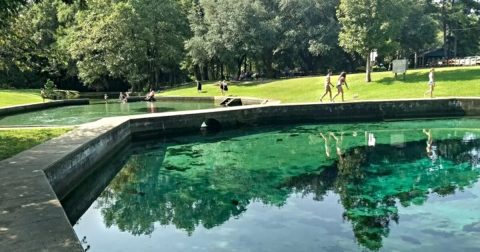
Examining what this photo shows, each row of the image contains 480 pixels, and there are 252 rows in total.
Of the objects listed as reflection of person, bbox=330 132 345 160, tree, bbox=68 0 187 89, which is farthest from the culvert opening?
tree, bbox=68 0 187 89

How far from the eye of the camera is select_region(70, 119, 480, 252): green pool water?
8328mm

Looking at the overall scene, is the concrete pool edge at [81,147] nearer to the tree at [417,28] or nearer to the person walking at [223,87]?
the person walking at [223,87]

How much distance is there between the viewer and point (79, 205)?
10922 mm

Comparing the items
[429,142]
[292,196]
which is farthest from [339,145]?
[292,196]

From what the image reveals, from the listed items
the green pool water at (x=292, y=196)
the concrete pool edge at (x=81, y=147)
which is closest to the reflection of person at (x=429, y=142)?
the green pool water at (x=292, y=196)

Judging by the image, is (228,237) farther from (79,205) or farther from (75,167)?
(75,167)

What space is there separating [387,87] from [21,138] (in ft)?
75.8

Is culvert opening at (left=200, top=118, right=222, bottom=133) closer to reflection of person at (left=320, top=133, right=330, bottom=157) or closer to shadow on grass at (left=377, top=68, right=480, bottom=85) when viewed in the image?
reflection of person at (left=320, top=133, right=330, bottom=157)

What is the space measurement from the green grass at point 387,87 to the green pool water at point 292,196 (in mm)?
10033

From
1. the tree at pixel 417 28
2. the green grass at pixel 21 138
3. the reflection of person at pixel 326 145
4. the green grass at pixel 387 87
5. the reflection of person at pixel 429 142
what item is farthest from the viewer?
the tree at pixel 417 28

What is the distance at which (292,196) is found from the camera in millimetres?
11141

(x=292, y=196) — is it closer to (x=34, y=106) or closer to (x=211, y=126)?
(x=211, y=126)

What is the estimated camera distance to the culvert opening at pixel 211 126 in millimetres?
22169

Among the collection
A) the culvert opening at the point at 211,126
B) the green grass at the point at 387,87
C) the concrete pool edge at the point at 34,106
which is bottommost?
the culvert opening at the point at 211,126
